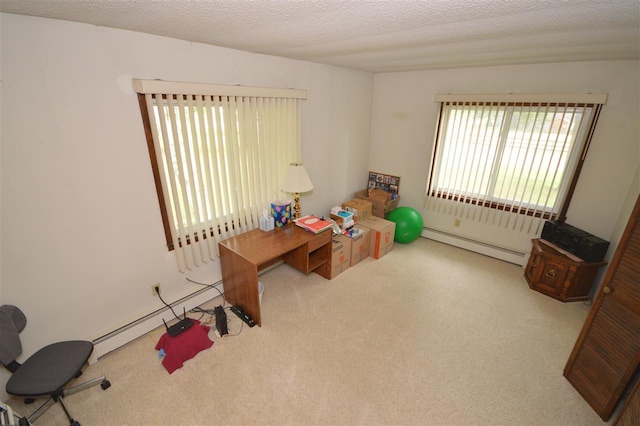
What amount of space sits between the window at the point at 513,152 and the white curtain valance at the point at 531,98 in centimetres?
2

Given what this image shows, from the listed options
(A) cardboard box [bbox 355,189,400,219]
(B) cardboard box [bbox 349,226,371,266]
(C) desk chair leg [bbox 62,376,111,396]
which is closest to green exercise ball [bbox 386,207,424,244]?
(A) cardboard box [bbox 355,189,400,219]

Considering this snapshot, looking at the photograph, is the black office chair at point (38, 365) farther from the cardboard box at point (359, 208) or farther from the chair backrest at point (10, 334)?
the cardboard box at point (359, 208)

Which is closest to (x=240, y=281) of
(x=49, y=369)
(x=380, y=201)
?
(x=49, y=369)

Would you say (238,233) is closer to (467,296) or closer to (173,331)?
Answer: (173,331)

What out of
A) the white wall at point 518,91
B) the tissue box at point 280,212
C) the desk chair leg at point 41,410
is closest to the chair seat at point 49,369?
the desk chair leg at point 41,410

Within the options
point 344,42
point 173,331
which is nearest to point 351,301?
point 173,331

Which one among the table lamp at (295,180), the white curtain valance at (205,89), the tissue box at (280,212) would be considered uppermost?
the white curtain valance at (205,89)

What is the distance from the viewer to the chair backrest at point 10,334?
62.5 inches

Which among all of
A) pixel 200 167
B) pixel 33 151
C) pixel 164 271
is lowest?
pixel 164 271

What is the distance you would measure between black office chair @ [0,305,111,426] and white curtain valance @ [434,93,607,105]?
13.9 ft

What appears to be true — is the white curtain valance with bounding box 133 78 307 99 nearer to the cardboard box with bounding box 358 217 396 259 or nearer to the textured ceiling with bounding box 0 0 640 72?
the textured ceiling with bounding box 0 0 640 72

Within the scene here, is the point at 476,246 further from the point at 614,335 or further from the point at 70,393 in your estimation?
the point at 70,393

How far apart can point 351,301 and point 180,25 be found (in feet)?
8.58

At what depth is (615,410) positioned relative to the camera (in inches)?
70.5
